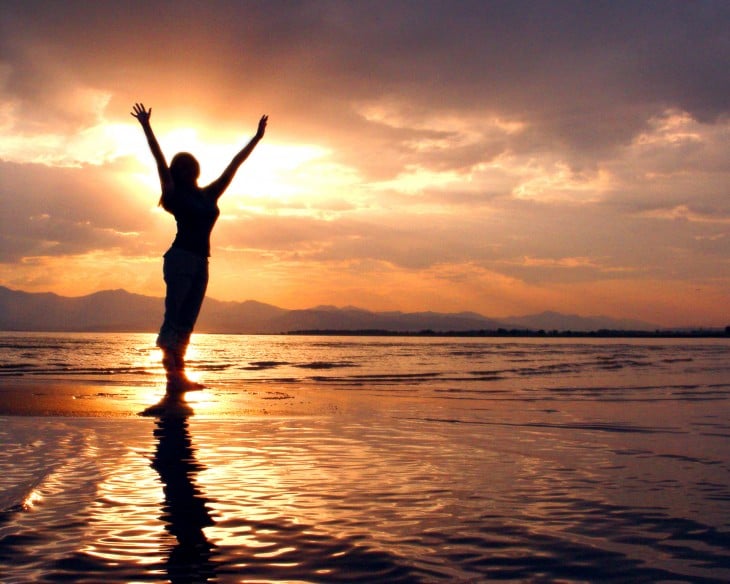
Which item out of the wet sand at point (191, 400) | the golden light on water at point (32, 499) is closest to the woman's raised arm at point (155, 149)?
the wet sand at point (191, 400)

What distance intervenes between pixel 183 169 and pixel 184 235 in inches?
37.5

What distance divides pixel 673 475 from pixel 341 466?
2468mm

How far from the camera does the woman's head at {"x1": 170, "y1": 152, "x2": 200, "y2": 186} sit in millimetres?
10594

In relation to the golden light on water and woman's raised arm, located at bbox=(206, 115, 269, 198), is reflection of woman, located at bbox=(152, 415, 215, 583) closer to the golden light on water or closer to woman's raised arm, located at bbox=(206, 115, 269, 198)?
A: the golden light on water

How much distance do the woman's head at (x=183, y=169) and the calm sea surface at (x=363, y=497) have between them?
3236 mm

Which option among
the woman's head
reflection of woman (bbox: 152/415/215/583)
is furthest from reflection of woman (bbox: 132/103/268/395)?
reflection of woman (bbox: 152/415/215/583)

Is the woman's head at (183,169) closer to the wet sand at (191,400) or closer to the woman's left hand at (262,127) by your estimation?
the woman's left hand at (262,127)

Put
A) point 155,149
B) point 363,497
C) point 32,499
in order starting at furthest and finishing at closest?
point 155,149
point 363,497
point 32,499

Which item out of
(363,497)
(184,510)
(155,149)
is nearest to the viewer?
(184,510)

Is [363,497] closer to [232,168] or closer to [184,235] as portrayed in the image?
[184,235]

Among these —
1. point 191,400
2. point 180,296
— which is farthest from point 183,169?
point 191,400

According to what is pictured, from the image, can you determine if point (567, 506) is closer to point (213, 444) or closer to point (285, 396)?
point (213, 444)

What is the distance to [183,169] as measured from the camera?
1063cm

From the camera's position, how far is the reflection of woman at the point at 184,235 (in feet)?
34.2
